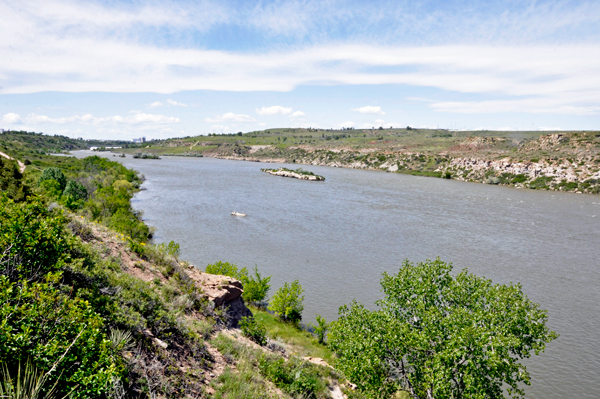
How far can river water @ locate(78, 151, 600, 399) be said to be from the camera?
24.0m

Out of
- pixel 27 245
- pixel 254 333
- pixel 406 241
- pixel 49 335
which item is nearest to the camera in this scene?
pixel 49 335

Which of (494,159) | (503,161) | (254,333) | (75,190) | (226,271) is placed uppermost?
(494,159)

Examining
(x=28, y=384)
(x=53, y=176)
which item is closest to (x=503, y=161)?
(x=53, y=176)

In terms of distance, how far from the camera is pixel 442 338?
1246 cm

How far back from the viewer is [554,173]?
309 feet

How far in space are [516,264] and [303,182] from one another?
69384 mm

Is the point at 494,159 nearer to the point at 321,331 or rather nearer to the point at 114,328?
the point at 321,331

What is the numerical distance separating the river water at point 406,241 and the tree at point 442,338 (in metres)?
8.25

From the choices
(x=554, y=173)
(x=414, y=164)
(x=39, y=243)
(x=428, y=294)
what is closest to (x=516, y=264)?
(x=428, y=294)

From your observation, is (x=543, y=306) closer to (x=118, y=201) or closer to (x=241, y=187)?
(x=118, y=201)

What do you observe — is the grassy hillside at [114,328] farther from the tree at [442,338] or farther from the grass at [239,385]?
the tree at [442,338]

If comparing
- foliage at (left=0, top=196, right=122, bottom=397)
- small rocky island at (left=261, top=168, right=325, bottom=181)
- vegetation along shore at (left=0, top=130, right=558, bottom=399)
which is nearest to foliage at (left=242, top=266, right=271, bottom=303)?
vegetation along shore at (left=0, top=130, right=558, bottom=399)

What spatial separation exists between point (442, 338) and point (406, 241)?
30.5 m

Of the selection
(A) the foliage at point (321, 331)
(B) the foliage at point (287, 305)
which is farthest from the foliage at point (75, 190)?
(A) the foliage at point (321, 331)
